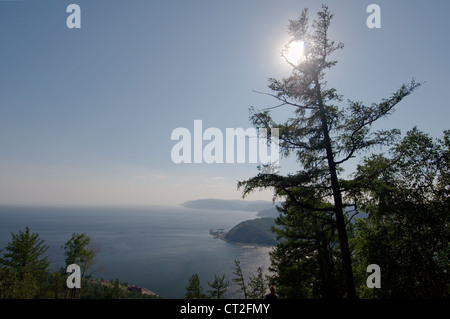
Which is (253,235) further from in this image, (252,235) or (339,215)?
(339,215)

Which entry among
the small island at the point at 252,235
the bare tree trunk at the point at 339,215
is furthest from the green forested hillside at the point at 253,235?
the bare tree trunk at the point at 339,215

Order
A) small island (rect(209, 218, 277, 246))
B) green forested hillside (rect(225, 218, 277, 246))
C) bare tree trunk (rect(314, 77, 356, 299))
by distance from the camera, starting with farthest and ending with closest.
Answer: green forested hillside (rect(225, 218, 277, 246)), small island (rect(209, 218, 277, 246)), bare tree trunk (rect(314, 77, 356, 299))

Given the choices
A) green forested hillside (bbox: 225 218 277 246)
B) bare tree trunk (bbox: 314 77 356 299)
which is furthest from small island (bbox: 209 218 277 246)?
bare tree trunk (bbox: 314 77 356 299)

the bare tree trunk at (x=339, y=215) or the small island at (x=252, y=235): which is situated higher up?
the bare tree trunk at (x=339, y=215)

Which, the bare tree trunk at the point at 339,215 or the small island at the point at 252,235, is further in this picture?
the small island at the point at 252,235

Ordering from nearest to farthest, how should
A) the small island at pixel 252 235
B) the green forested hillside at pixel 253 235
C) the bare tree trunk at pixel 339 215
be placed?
the bare tree trunk at pixel 339 215, the small island at pixel 252 235, the green forested hillside at pixel 253 235

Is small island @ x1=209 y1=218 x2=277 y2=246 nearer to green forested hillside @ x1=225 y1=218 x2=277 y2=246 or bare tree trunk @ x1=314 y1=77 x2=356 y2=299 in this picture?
green forested hillside @ x1=225 y1=218 x2=277 y2=246

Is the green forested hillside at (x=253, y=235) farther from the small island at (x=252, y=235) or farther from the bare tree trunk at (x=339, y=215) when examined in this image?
the bare tree trunk at (x=339, y=215)

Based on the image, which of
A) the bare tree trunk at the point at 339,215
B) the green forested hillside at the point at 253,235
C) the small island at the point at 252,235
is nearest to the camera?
the bare tree trunk at the point at 339,215
